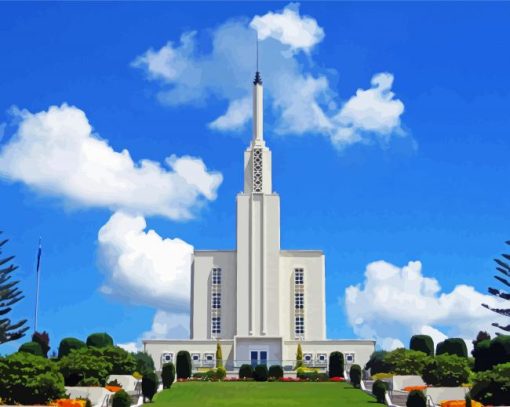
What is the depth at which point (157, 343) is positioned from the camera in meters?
65.2

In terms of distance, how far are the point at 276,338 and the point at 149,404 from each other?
1293 inches

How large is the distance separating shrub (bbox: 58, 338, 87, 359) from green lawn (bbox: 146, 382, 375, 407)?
19.3ft

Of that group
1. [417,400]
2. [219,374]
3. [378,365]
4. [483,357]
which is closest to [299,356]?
[378,365]

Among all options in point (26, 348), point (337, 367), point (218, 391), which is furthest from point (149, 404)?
point (337, 367)

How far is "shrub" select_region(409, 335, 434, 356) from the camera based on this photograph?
54719mm

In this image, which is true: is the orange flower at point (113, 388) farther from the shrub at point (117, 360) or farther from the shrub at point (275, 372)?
the shrub at point (275, 372)

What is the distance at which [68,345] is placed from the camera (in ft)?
155

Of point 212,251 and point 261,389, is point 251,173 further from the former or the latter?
point 261,389

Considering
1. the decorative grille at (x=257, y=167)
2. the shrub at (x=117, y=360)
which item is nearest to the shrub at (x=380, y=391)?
the shrub at (x=117, y=360)

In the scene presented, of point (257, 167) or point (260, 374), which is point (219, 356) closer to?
point (260, 374)

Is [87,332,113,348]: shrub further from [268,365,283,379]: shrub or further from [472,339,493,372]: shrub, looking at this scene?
[472,339,493,372]: shrub

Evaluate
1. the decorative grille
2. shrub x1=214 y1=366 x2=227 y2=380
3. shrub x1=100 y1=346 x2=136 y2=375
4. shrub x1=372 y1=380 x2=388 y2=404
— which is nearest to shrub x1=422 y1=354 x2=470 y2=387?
shrub x1=372 y1=380 x2=388 y2=404

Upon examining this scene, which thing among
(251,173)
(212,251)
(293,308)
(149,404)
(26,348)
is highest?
(251,173)

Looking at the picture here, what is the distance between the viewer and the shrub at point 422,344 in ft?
180
